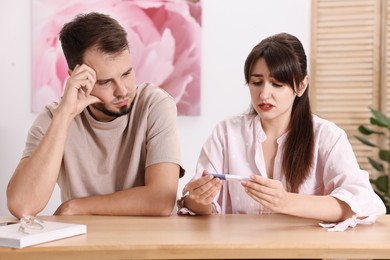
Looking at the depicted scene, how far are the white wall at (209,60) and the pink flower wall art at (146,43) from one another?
64 millimetres

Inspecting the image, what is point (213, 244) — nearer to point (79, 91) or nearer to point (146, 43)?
point (79, 91)

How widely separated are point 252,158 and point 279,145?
0.34 feet

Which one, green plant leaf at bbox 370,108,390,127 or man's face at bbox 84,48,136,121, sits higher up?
man's face at bbox 84,48,136,121

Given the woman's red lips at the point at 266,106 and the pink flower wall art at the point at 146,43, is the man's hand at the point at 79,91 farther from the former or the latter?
the pink flower wall art at the point at 146,43

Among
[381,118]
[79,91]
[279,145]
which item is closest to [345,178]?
[279,145]

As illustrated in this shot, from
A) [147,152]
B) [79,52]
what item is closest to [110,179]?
[147,152]

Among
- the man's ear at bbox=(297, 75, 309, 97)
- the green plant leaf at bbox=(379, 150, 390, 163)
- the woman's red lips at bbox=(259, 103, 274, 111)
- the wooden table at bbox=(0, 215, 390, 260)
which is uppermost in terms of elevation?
the man's ear at bbox=(297, 75, 309, 97)

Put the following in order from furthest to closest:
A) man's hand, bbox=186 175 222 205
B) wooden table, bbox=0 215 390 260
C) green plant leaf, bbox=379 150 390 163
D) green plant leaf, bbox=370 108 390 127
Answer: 1. green plant leaf, bbox=379 150 390 163
2. green plant leaf, bbox=370 108 390 127
3. man's hand, bbox=186 175 222 205
4. wooden table, bbox=0 215 390 260

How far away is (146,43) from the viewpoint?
12.0 feet

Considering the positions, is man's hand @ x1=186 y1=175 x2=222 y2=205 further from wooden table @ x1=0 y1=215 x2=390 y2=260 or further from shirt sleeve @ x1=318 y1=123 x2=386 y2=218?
shirt sleeve @ x1=318 y1=123 x2=386 y2=218

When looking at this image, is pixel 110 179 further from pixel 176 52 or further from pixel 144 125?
pixel 176 52

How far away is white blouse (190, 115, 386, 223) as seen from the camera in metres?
1.92

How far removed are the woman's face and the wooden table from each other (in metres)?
0.45

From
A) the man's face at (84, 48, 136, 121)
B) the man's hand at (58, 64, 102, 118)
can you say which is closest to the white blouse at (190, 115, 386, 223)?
the man's face at (84, 48, 136, 121)
